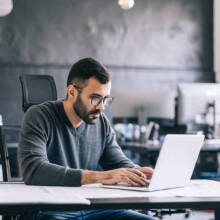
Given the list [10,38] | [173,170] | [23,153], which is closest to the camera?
[173,170]

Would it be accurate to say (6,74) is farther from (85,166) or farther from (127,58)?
(85,166)

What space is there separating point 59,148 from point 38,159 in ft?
0.78

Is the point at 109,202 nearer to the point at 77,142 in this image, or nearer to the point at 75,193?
the point at 75,193

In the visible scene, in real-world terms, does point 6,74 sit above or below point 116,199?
above

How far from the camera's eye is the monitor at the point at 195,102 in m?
4.31

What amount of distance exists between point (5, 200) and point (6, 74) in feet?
16.8

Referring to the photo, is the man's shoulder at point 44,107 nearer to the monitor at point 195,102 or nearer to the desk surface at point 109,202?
the desk surface at point 109,202

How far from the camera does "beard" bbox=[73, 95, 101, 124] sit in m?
2.16

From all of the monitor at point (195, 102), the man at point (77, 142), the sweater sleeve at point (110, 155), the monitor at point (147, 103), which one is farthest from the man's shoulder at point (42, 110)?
the monitor at point (147, 103)

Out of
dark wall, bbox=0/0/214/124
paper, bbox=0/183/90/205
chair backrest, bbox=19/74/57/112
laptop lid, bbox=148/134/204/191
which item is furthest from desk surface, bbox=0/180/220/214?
dark wall, bbox=0/0/214/124

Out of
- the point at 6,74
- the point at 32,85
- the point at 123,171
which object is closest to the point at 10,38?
the point at 6,74

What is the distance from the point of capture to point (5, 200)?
4.53 ft

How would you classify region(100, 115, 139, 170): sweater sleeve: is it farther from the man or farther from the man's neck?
the man's neck

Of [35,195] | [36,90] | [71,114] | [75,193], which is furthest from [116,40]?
[35,195]
